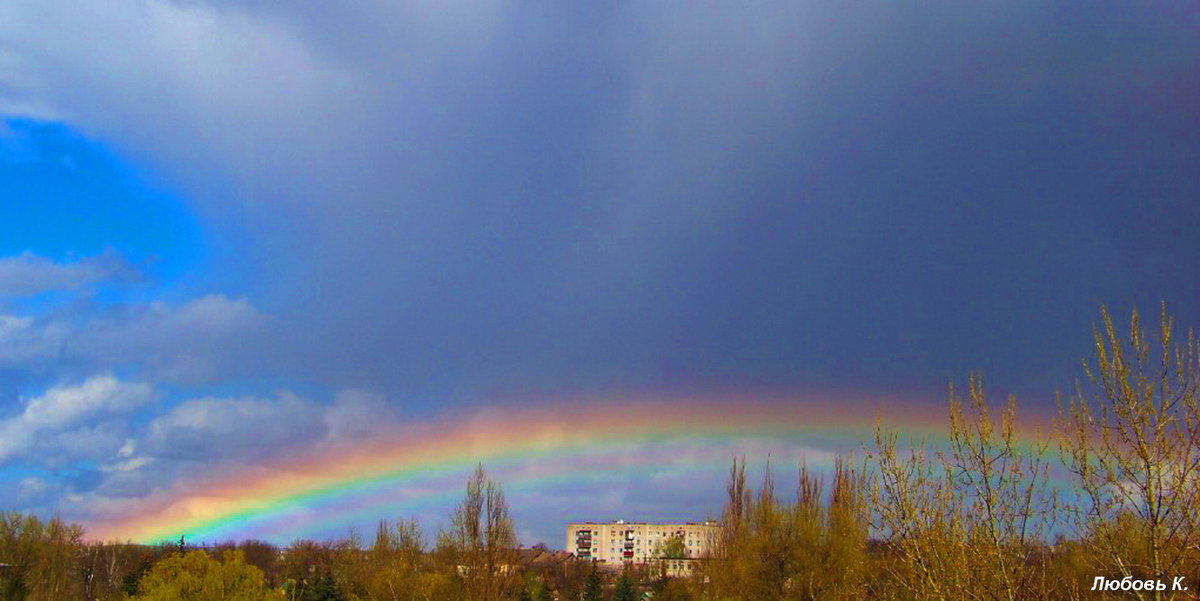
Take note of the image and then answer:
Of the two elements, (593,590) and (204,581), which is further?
(593,590)

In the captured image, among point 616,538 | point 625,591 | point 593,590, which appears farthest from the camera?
point 616,538

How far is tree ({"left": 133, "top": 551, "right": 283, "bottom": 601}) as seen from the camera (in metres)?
36.5

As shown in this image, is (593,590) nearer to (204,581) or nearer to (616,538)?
(204,581)

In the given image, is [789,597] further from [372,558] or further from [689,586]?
[372,558]

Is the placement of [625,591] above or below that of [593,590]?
above

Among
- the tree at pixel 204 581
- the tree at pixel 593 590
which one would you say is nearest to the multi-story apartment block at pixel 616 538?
the tree at pixel 593 590

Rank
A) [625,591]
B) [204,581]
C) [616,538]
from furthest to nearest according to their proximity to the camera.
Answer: [616,538] < [625,591] < [204,581]

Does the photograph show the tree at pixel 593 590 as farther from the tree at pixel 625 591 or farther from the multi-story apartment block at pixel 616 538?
the multi-story apartment block at pixel 616 538

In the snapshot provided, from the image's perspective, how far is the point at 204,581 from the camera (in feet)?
124

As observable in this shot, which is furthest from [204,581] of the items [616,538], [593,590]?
[616,538]

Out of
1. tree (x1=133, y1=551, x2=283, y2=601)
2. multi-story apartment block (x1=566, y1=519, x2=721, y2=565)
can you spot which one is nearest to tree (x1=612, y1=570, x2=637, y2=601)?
tree (x1=133, y1=551, x2=283, y2=601)

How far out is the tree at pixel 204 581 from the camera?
36.5 meters

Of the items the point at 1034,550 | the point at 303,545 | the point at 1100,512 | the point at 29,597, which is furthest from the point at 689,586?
the point at 303,545

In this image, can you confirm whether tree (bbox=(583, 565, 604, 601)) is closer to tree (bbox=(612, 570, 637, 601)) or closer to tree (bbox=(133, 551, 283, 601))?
tree (bbox=(612, 570, 637, 601))
